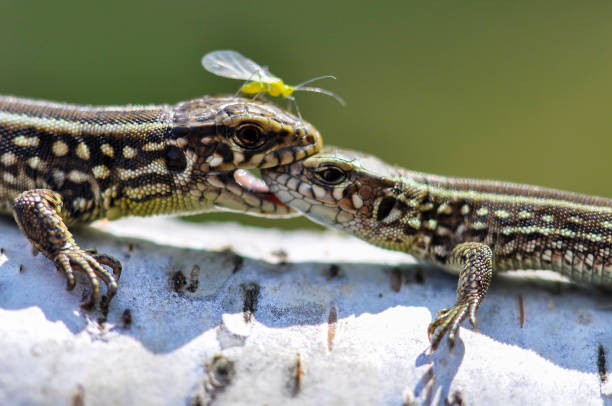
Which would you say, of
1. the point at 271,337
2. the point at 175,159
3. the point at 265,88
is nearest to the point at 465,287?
the point at 271,337

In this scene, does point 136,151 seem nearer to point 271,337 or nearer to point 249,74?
point 249,74

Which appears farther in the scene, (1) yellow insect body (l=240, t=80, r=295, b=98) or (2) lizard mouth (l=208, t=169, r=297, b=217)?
(1) yellow insect body (l=240, t=80, r=295, b=98)

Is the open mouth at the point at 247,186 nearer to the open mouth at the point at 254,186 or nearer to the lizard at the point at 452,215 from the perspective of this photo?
the open mouth at the point at 254,186

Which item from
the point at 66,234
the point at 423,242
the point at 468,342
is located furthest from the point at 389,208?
the point at 66,234

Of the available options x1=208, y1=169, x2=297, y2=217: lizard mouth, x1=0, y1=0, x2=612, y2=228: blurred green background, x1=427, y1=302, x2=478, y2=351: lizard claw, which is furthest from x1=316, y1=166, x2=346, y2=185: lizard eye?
x1=0, y1=0, x2=612, y2=228: blurred green background

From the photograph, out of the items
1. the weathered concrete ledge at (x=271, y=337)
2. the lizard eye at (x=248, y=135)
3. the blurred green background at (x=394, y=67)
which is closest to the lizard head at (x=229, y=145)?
the lizard eye at (x=248, y=135)

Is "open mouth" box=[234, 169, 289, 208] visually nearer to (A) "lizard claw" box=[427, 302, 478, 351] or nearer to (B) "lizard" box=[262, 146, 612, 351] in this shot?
(B) "lizard" box=[262, 146, 612, 351]
